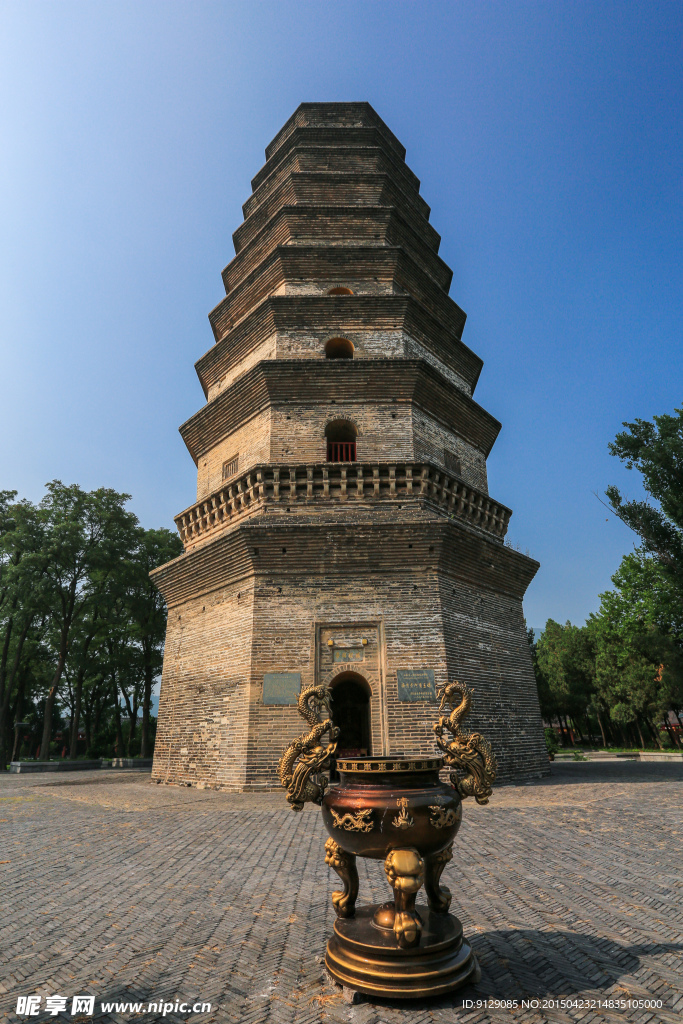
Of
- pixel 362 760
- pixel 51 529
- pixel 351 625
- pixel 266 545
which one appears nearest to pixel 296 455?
pixel 266 545

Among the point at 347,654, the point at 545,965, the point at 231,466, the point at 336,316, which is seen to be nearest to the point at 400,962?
the point at 545,965

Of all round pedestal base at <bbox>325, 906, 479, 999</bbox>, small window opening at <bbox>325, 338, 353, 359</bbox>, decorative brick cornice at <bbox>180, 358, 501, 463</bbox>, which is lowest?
round pedestal base at <bbox>325, 906, 479, 999</bbox>

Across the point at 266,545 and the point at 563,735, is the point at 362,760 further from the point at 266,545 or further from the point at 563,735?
the point at 563,735

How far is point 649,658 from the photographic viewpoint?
91.9 ft

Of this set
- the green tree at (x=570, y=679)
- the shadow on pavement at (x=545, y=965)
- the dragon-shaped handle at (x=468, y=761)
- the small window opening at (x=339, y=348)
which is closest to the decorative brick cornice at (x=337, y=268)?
the small window opening at (x=339, y=348)

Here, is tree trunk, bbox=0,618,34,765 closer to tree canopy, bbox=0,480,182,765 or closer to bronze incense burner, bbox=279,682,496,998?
tree canopy, bbox=0,480,182,765

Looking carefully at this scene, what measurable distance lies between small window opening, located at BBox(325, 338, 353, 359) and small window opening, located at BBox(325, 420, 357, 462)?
201 centimetres

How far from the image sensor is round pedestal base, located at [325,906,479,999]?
293 centimetres

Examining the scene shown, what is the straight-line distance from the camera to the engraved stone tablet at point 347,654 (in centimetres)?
1070

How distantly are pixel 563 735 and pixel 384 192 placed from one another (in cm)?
3983

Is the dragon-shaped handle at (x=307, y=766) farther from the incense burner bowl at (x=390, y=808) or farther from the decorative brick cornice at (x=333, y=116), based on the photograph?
the decorative brick cornice at (x=333, y=116)

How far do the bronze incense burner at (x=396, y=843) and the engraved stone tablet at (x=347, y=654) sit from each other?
7.00 meters

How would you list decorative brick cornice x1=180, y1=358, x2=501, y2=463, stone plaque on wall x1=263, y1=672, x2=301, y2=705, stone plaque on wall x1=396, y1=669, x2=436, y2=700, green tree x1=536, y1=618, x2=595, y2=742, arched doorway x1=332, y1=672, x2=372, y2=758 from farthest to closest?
green tree x1=536, y1=618, x2=595, y2=742, arched doorway x1=332, y1=672, x2=372, y2=758, decorative brick cornice x1=180, y1=358, x2=501, y2=463, stone plaque on wall x1=263, y1=672, x2=301, y2=705, stone plaque on wall x1=396, y1=669, x2=436, y2=700

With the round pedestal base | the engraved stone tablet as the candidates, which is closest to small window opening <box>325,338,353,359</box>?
the engraved stone tablet
